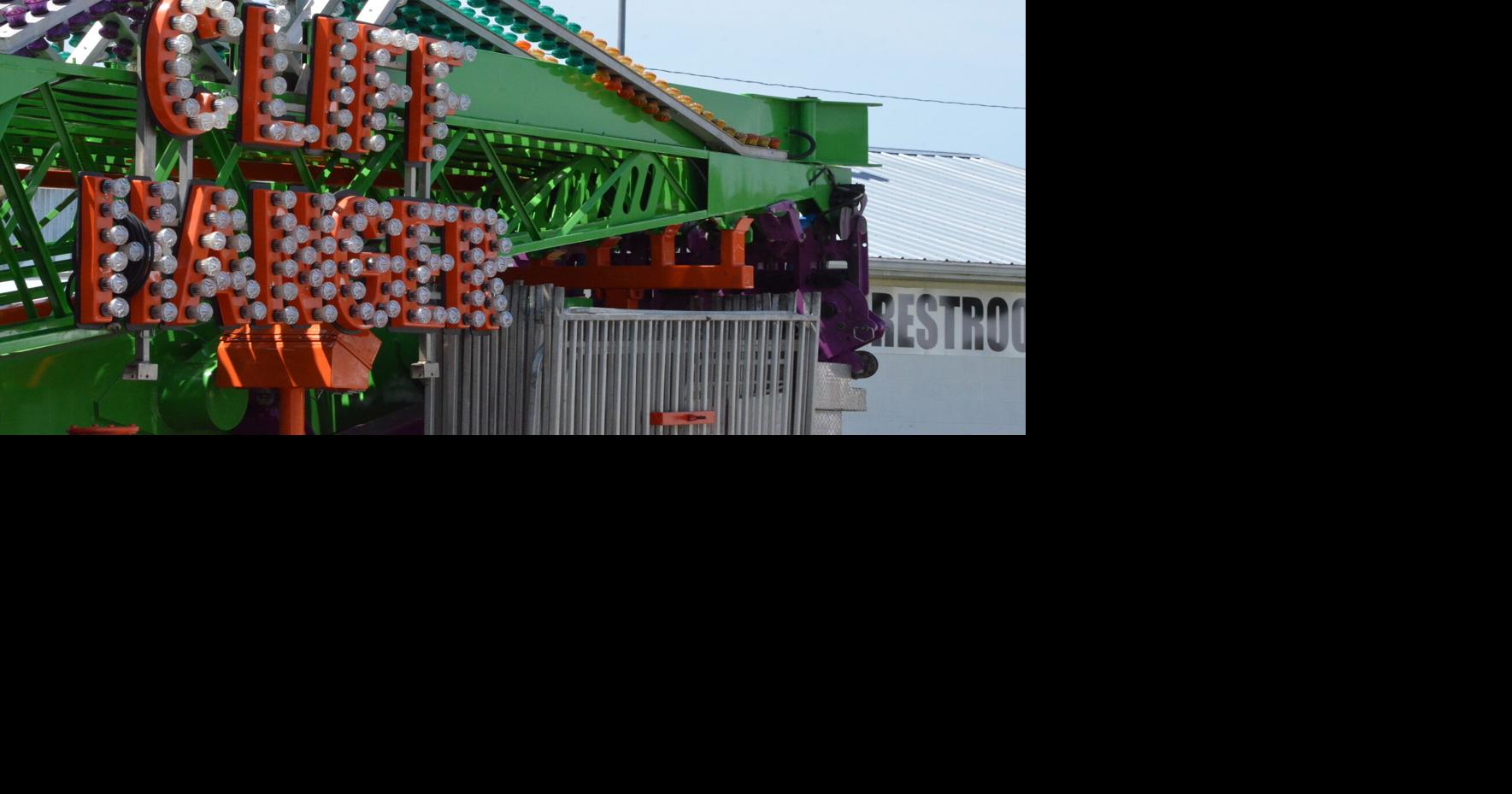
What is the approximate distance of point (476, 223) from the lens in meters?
12.7

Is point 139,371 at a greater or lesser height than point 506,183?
lesser

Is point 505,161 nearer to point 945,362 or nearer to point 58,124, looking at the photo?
point 58,124

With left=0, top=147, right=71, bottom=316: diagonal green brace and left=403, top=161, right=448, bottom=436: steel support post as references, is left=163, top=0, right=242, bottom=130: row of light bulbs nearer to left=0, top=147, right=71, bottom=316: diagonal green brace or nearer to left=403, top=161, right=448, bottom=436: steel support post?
left=0, top=147, right=71, bottom=316: diagonal green brace

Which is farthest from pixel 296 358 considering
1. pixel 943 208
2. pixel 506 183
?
pixel 943 208

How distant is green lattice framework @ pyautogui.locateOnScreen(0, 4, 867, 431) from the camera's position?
10.7 metres

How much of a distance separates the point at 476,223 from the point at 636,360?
6.05 feet

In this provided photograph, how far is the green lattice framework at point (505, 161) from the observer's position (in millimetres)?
10664

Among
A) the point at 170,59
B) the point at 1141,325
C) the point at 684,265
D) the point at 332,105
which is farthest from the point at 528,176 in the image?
the point at 1141,325

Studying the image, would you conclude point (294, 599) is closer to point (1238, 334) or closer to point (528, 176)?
point (1238, 334)

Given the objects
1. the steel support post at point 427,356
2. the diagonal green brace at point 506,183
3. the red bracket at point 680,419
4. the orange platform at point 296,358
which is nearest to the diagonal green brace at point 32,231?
the orange platform at point 296,358

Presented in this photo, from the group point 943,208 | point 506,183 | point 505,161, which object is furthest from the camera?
point 943,208

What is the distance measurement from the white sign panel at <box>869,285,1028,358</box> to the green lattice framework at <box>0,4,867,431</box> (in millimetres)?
7793

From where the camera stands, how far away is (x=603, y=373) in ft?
45.1

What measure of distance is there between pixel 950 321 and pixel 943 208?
11.9 ft
